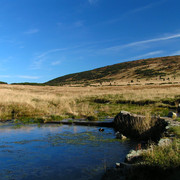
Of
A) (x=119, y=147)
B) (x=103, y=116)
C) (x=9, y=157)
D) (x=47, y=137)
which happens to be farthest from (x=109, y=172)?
(x=103, y=116)

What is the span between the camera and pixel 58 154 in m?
8.05

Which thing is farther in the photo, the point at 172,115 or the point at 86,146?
the point at 172,115

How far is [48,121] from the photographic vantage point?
15648 mm

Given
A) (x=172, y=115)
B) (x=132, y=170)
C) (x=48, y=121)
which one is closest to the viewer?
(x=132, y=170)

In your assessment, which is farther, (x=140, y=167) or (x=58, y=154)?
(x=58, y=154)

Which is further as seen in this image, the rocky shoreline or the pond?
the pond

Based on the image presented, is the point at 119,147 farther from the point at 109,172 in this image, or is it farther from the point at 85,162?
the point at 109,172

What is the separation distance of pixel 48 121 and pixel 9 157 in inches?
315

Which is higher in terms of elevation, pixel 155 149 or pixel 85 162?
pixel 155 149

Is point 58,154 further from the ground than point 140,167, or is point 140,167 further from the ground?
point 140,167

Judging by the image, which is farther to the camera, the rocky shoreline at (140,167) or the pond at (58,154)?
the pond at (58,154)

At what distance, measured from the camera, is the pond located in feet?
20.8

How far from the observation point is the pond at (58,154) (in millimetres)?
6344

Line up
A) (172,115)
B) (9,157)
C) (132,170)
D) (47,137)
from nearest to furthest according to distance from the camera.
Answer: (132,170) → (9,157) → (47,137) → (172,115)
